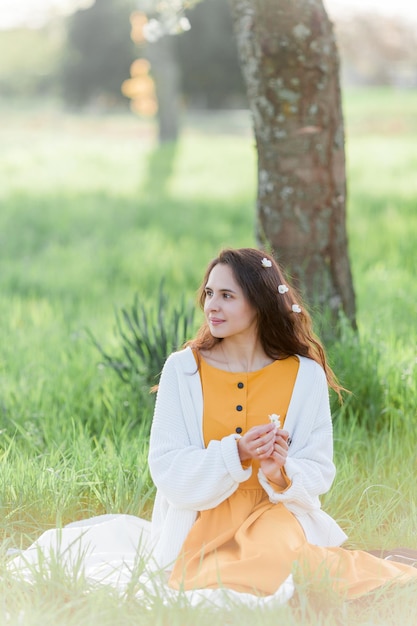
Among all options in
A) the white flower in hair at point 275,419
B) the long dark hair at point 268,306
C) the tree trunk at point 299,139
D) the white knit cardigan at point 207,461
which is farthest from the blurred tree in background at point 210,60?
the white flower in hair at point 275,419

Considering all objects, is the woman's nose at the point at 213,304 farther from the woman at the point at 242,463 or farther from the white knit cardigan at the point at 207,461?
the white knit cardigan at the point at 207,461

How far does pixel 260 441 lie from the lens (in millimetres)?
2574

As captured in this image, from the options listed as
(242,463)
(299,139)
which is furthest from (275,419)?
(299,139)

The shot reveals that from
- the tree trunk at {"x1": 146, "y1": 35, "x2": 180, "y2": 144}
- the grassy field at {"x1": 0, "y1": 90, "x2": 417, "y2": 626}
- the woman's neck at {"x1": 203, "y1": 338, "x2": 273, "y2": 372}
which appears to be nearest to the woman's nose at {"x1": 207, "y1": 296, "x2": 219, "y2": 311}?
the woman's neck at {"x1": 203, "y1": 338, "x2": 273, "y2": 372}

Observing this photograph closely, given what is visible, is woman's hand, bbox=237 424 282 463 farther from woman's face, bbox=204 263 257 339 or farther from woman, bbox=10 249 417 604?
woman's face, bbox=204 263 257 339

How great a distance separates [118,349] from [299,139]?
150 centimetres

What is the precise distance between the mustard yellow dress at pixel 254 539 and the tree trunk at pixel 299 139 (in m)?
1.71

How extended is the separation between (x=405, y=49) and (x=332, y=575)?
45.5 metres

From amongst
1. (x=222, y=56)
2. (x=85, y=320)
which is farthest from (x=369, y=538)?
(x=222, y=56)

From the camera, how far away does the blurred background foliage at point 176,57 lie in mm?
33031

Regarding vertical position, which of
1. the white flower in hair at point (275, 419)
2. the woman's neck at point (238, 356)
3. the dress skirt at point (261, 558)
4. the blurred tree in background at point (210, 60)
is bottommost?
the dress skirt at point (261, 558)

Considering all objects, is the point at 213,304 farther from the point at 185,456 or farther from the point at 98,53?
the point at 98,53

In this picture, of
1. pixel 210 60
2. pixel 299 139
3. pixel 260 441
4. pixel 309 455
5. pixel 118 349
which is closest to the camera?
pixel 260 441

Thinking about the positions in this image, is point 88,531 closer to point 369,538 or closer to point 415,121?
point 369,538
